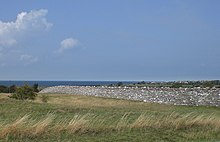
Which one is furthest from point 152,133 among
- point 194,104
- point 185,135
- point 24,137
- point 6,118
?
point 194,104

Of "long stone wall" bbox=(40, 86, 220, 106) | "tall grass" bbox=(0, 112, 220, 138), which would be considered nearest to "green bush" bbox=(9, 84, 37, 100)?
"long stone wall" bbox=(40, 86, 220, 106)

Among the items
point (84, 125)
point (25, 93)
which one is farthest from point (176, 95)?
point (84, 125)

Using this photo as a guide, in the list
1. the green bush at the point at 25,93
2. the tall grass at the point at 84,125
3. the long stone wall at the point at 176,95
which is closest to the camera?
the tall grass at the point at 84,125

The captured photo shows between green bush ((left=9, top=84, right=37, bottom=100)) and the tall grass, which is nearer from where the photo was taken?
the tall grass

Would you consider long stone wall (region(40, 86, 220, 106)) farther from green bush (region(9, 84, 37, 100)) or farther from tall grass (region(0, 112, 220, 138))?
tall grass (region(0, 112, 220, 138))

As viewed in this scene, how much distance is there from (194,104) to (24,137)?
29.9m

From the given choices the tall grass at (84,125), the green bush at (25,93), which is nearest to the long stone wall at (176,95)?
the green bush at (25,93)

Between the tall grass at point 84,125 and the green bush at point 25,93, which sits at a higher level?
the green bush at point 25,93

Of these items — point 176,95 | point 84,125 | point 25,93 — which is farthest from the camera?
point 176,95

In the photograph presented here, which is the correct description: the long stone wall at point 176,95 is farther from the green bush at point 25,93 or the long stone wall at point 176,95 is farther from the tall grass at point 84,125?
the tall grass at point 84,125

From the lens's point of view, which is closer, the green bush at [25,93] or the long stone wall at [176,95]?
the long stone wall at [176,95]

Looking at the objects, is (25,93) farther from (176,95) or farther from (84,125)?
(84,125)

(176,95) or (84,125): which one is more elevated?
(176,95)

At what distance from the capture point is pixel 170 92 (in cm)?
4569
